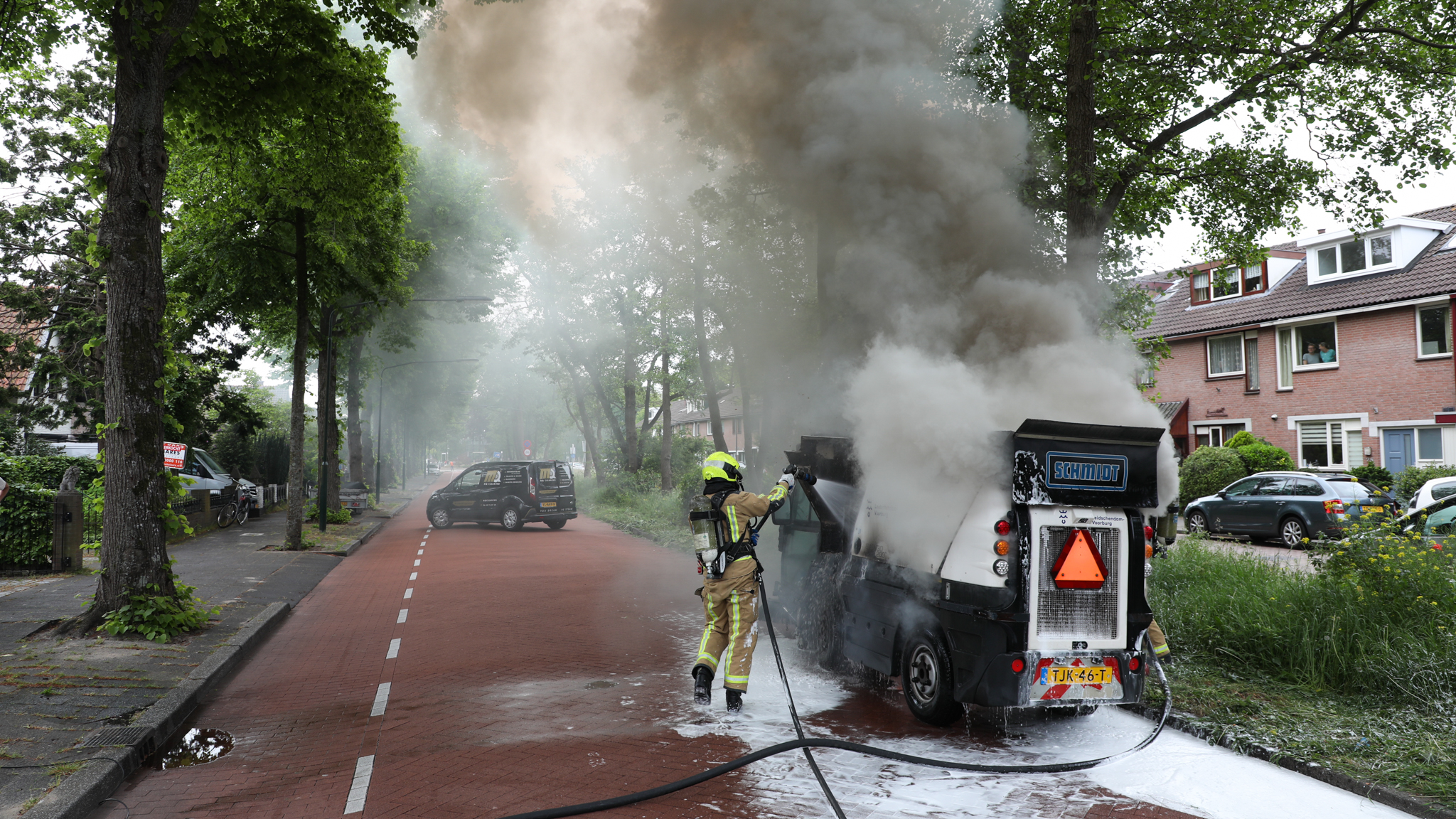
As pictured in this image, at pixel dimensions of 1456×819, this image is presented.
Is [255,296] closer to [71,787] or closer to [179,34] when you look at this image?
[179,34]

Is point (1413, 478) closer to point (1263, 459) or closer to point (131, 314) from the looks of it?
point (1263, 459)

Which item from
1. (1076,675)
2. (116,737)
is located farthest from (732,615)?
(116,737)

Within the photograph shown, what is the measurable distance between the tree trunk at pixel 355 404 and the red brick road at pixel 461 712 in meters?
15.0

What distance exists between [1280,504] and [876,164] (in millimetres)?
12064

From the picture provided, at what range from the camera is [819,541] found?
6.66m

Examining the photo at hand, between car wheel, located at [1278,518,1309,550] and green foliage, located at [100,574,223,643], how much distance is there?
1599cm

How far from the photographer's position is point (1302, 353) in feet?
76.7

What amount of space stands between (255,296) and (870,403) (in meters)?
13.7

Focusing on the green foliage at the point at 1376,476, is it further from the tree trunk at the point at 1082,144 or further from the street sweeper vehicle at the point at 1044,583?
the street sweeper vehicle at the point at 1044,583

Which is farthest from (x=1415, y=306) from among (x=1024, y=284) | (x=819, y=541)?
(x=819, y=541)

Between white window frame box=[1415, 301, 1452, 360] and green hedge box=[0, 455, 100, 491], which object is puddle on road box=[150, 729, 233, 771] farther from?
white window frame box=[1415, 301, 1452, 360]

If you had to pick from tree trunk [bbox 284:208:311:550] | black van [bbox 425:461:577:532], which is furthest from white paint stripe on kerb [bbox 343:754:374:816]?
black van [bbox 425:461:577:532]

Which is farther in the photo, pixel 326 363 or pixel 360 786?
pixel 326 363

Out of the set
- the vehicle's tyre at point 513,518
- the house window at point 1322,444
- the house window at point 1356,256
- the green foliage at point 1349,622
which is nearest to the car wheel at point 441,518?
the vehicle's tyre at point 513,518
